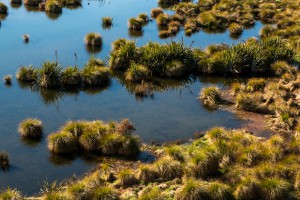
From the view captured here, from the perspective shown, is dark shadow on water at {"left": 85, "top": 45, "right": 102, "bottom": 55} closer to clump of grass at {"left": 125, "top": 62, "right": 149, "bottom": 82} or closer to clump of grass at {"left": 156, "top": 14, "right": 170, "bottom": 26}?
clump of grass at {"left": 125, "top": 62, "right": 149, "bottom": 82}

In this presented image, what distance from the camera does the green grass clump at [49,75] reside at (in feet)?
112

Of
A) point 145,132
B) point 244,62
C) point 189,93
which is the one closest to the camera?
point 145,132

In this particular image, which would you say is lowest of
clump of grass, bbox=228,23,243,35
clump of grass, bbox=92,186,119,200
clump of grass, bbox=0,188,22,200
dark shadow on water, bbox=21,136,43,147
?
dark shadow on water, bbox=21,136,43,147

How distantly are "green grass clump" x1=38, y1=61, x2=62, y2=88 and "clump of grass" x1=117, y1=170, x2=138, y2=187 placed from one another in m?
14.4

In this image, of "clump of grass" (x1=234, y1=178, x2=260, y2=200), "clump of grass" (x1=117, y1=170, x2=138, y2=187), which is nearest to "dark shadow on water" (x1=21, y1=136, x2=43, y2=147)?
"clump of grass" (x1=117, y1=170, x2=138, y2=187)

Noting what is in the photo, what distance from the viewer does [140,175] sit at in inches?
876

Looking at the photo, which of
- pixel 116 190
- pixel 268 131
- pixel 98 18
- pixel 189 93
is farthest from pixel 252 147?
pixel 98 18

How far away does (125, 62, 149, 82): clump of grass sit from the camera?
3638 centimetres

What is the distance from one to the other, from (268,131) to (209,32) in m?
24.8

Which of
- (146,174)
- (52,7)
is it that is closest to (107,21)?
(52,7)

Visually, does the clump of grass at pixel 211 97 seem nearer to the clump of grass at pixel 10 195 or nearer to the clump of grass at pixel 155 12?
the clump of grass at pixel 10 195

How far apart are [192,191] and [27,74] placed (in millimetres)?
19740

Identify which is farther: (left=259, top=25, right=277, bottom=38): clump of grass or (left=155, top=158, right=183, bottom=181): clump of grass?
(left=259, top=25, right=277, bottom=38): clump of grass

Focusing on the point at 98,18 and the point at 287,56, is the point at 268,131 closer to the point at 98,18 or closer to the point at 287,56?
the point at 287,56
